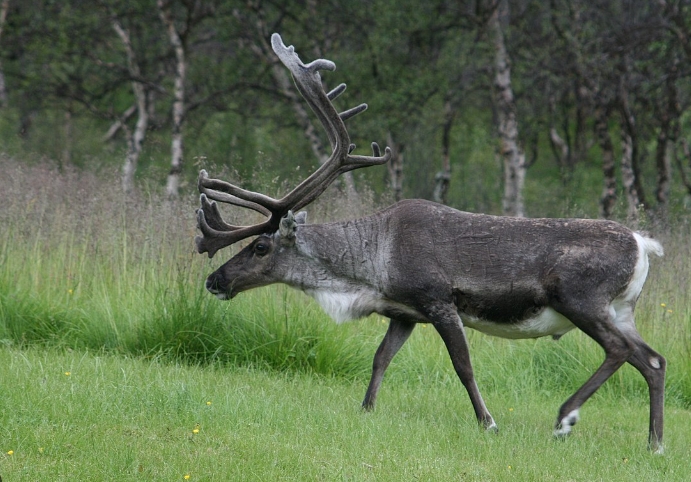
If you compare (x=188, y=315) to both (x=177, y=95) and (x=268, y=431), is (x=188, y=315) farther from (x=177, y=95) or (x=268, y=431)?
(x=177, y=95)

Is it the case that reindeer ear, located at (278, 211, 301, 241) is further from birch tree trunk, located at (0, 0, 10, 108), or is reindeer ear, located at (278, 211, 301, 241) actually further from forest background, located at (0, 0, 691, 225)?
birch tree trunk, located at (0, 0, 10, 108)

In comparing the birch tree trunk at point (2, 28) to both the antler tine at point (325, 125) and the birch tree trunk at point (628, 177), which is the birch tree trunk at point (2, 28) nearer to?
the birch tree trunk at point (628, 177)

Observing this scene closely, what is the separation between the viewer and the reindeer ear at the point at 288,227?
7078 mm

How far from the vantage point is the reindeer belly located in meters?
6.59

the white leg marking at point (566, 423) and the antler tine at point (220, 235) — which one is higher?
the antler tine at point (220, 235)

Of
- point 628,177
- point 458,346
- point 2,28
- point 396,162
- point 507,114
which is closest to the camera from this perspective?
point 458,346

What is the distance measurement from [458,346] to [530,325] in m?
0.54

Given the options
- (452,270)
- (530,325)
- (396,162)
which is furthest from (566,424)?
(396,162)

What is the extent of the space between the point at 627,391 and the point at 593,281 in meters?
2.43

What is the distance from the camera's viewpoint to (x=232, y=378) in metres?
7.49

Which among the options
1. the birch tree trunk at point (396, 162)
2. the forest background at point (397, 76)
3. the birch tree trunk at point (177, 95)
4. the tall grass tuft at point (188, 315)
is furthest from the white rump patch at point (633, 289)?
the birch tree trunk at point (396, 162)

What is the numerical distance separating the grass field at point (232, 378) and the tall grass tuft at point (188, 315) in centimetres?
2

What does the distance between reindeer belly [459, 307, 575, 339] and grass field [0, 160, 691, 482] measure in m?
0.70

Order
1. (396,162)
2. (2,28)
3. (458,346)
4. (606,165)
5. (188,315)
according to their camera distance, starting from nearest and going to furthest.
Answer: (458,346)
(188,315)
(606,165)
(396,162)
(2,28)
